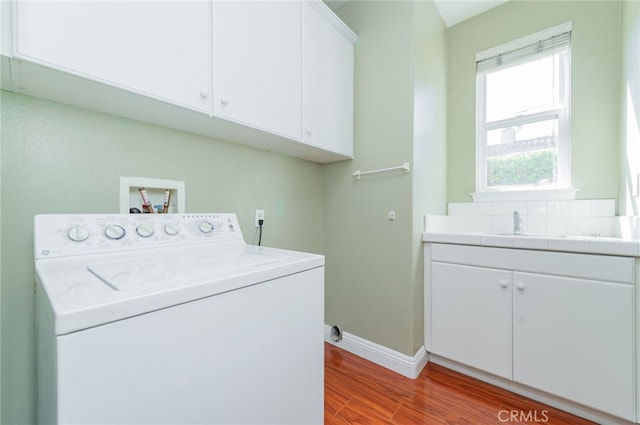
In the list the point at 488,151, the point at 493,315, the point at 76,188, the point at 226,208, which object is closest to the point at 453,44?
the point at 488,151

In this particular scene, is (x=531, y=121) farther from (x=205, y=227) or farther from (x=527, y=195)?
(x=205, y=227)

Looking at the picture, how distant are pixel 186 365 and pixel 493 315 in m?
1.67

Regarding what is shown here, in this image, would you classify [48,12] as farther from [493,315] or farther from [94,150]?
[493,315]

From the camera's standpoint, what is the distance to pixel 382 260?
183 centimetres

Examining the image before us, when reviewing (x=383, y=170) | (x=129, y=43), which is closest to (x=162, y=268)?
(x=129, y=43)

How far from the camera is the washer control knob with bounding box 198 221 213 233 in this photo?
4.09 feet

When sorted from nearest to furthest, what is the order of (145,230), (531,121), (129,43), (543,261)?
(129,43)
(145,230)
(543,261)
(531,121)

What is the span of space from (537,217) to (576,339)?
882mm

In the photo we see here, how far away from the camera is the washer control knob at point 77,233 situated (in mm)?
899

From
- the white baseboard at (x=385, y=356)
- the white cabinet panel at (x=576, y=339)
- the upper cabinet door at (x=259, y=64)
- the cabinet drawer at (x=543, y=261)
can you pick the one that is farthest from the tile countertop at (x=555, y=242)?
the upper cabinet door at (x=259, y=64)

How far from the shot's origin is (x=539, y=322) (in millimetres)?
1403

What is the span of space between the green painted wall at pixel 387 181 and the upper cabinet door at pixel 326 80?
0.34ft

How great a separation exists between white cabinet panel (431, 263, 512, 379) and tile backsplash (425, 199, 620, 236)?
41 cm

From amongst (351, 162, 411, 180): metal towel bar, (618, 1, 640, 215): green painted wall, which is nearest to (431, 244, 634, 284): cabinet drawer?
(618, 1, 640, 215): green painted wall
